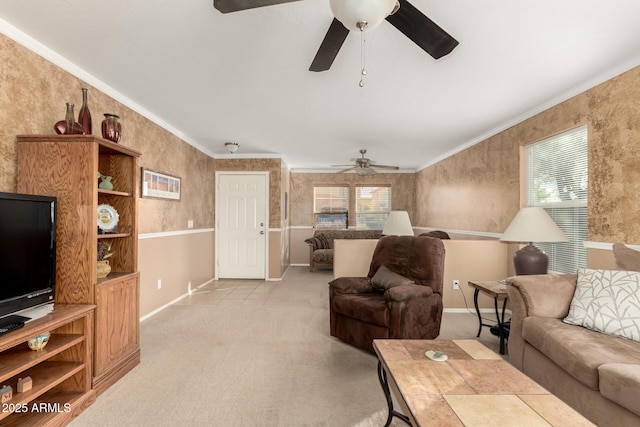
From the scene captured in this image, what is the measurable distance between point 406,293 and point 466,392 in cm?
130

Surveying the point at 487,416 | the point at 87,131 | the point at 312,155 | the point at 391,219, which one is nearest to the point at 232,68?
the point at 87,131

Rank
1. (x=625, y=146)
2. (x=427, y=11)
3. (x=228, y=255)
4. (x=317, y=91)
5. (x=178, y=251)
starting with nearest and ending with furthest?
(x=427, y=11) < (x=625, y=146) < (x=317, y=91) < (x=178, y=251) < (x=228, y=255)

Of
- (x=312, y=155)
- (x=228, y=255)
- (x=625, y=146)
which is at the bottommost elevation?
(x=228, y=255)

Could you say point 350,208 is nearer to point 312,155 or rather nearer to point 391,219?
point 312,155

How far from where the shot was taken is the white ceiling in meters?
1.95

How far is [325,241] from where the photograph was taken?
23.9ft

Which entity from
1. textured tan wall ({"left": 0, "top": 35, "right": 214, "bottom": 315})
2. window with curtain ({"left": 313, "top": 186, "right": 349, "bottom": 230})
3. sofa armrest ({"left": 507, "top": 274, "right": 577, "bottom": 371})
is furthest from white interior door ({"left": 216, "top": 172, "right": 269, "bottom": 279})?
sofa armrest ({"left": 507, "top": 274, "right": 577, "bottom": 371})

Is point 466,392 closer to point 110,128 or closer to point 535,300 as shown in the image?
point 535,300

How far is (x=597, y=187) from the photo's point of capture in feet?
9.21

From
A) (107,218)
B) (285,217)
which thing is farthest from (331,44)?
(285,217)

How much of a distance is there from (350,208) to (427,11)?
6147mm

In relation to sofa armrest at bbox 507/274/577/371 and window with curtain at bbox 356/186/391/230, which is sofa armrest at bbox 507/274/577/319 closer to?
sofa armrest at bbox 507/274/577/371

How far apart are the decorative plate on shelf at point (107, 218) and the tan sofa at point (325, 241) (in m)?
4.78

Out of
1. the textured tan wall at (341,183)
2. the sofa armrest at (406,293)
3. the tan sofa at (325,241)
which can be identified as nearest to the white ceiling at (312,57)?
the sofa armrest at (406,293)
